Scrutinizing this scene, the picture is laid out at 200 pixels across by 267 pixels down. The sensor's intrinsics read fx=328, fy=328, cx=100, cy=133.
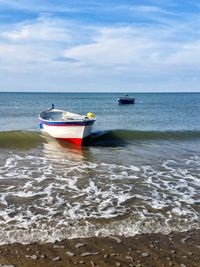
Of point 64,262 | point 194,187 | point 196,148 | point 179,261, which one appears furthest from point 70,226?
point 196,148

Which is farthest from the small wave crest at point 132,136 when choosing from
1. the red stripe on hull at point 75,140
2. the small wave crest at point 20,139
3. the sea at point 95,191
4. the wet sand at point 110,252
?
the wet sand at point 110,252

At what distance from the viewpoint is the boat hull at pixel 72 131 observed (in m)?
20.6

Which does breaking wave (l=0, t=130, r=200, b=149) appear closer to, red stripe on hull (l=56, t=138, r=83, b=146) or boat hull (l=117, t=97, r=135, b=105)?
red stripe on hull (l=56, t=138, r=83, b=146)

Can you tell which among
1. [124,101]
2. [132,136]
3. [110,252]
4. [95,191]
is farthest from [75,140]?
[124,101]

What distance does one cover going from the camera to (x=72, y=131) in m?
20.9

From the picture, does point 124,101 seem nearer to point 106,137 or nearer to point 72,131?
point 106,137

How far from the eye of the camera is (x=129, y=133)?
26.6 m

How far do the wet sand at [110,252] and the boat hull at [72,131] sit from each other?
530 inches

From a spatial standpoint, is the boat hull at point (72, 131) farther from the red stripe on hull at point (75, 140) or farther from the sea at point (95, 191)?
the sea at point (95, 191)

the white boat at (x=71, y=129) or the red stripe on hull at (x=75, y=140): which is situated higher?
the white boat at (x=71, y=129)

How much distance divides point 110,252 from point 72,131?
47.6 ft

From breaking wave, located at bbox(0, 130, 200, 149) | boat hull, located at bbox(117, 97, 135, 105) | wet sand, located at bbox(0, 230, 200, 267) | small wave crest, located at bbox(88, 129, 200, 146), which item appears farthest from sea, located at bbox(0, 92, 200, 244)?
boat hull, located at bbox(117, 97, 135, 105)

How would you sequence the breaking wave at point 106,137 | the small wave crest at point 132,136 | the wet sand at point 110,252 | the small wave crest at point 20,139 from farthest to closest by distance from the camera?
the small wave crest at point 132,136
the breaking wave at point 106,137
the small wave crest at point 20,139
the wet sand at point 110,252

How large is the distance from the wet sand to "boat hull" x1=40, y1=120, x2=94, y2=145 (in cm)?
1346
